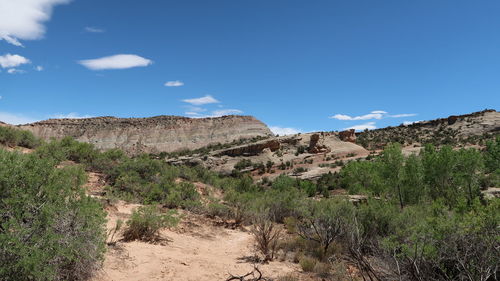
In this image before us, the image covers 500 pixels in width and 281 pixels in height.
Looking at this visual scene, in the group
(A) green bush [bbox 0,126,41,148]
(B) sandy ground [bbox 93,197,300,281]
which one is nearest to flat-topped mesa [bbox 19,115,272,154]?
(A) green bush [bbox 0,126,41,148]

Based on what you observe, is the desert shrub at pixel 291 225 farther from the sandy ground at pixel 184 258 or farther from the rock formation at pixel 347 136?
the rock formation at pixel 347 136

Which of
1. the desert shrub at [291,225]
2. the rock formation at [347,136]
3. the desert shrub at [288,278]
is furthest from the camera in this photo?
the rock formation at [347,136]

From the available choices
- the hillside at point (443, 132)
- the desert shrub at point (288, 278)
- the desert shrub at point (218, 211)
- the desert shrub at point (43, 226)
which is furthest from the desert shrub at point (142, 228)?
the hillside at point (443, 132)

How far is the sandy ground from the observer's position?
270 inches

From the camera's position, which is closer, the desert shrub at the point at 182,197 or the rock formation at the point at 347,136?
the desert shrub at the point at 182,197

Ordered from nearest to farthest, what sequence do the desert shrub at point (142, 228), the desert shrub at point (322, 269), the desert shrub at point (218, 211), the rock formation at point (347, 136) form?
the desert shrub at point (322, 269), the desert shrub at point (142, 228), the desert shrub at point (218, 211), the rock formation at point (347, 136)

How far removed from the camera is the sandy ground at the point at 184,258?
6848 mm

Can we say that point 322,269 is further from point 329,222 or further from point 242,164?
point 242,164

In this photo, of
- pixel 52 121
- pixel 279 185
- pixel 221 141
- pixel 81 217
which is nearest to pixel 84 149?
pixel 279 185

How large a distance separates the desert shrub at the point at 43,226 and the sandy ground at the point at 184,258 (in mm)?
777

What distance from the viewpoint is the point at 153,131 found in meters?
71.5

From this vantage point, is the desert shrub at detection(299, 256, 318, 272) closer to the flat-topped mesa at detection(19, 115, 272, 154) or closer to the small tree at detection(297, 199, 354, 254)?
the small tree at detection(297, 199, 354, 254)

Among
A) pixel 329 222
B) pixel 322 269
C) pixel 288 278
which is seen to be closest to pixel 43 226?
pixel 288 278

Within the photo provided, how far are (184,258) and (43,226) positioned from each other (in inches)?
159
